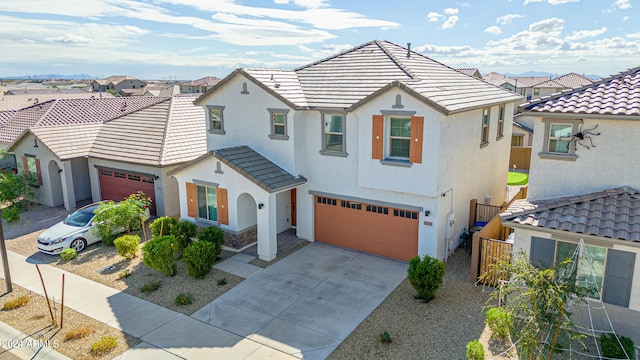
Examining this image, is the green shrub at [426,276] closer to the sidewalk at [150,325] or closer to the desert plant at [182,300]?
the sidewalk at [150,325]

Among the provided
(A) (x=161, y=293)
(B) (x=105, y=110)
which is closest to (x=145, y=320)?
(A) (x=161, y=293)

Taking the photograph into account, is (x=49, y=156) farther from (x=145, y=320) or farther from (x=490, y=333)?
(x=490, y=333)

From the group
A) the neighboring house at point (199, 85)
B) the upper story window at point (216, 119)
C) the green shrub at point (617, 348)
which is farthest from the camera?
the neighboring house at point (199, 85)

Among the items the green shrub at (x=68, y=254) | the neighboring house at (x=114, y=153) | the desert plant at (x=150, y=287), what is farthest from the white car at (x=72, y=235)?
the desert plant at (x=150, y=287)

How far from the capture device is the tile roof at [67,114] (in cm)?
2573

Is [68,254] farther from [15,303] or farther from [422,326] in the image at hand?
[422,326]

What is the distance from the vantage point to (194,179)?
55.6 feet

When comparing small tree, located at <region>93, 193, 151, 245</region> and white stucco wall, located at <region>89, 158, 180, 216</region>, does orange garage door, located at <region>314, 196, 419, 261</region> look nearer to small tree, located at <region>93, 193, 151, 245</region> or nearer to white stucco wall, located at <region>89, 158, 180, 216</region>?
white stucco wall, located at <region>89, 158, 180, 216</region>

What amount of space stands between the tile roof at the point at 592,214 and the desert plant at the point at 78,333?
36.2ft

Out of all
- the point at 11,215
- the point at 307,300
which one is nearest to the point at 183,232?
the point at 307,300

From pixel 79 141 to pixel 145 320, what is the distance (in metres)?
14.6

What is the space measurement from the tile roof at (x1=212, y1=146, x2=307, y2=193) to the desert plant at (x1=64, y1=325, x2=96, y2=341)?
259 inches

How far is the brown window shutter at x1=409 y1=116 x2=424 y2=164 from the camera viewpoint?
13969 millimetres

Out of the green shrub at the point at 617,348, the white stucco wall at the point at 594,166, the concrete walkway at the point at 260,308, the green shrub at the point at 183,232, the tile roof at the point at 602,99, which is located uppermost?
the tile roof at the point at 602,99
